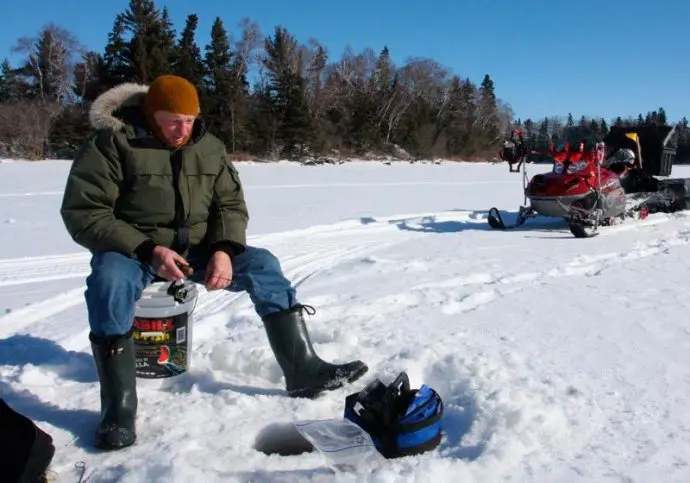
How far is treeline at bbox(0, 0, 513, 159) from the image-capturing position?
3209cm

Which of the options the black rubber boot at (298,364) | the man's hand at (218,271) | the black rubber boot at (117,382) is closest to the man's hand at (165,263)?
the man's hand at (218,271)

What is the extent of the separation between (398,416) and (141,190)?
135 centimetres

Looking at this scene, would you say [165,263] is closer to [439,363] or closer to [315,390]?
[315,390]

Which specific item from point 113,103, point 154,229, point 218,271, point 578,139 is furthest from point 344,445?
point 578,139

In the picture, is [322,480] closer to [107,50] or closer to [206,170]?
[206,170]

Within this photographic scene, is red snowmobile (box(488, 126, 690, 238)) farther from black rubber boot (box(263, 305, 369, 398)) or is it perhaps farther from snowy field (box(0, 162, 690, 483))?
black rubber boot (box(263, 305, 369, 398))

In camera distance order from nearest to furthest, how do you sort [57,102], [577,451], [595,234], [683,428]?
[577,451] < [683,428] < [595,234] < [57,102]

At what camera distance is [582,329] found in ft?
11.0

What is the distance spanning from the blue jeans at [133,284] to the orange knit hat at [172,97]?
0.62 metres

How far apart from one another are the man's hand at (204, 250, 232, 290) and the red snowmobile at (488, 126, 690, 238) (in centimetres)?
546

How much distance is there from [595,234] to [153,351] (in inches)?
231

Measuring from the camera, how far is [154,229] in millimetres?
2447

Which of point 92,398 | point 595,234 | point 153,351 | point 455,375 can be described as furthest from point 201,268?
point 595,234

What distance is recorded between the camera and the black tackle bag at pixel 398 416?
203cm
